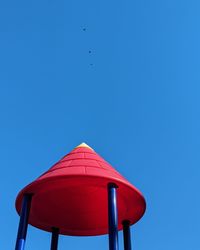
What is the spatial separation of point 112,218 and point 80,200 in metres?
2.07

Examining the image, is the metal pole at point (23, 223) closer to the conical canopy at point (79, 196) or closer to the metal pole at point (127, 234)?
the conical canopy at point (79, 196)

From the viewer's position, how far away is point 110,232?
7.37m

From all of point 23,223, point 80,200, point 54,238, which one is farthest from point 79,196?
point 23,223

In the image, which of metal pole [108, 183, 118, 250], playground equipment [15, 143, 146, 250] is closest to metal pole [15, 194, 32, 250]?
playground equipment [15, 143, 146, 250]

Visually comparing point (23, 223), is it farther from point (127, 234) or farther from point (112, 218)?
point (127, 234)

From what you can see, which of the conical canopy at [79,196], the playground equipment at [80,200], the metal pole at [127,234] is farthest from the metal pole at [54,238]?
the metal pole at [127,234]

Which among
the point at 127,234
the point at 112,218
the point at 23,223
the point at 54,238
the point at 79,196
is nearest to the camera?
the point at 112,218

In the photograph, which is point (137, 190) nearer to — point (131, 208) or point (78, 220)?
point (131, 208)

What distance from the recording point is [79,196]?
9.48m

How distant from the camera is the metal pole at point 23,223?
7473mm

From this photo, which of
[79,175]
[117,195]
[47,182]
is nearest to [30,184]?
[47,182]

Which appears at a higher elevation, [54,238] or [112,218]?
[54,238]

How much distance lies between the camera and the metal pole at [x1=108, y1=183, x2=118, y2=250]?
718 centimetres

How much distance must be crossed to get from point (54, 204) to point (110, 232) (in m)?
2.50
